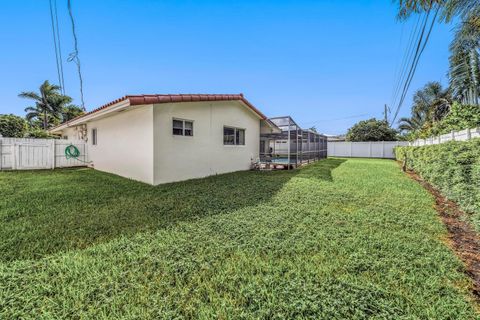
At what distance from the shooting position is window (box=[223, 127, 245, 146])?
10.9 m

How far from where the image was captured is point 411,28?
9039 mm

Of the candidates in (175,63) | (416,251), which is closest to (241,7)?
(175,63)

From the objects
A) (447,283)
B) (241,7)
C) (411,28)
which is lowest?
(447,283)

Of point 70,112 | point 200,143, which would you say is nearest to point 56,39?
point 200,143

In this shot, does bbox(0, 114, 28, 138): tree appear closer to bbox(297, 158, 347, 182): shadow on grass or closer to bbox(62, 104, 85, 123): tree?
bbox(62, 104, 85, 123): tree

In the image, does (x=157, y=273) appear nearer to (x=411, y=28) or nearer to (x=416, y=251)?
(x=416, y=251)

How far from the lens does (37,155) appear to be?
11.1 metres

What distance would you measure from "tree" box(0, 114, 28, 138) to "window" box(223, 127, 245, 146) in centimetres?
2521

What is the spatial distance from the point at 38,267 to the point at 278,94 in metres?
30.6

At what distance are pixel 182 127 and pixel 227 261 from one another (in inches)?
265

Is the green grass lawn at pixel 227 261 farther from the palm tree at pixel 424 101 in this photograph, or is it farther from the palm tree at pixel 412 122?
the palm tree at pixel 412 122

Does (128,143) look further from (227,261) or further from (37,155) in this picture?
(227,261)

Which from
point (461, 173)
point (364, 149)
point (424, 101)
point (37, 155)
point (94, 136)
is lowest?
point (461, 173)

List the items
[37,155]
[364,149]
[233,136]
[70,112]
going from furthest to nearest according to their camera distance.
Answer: [70,112]
[364,149]
[233,136]
[37,155]
